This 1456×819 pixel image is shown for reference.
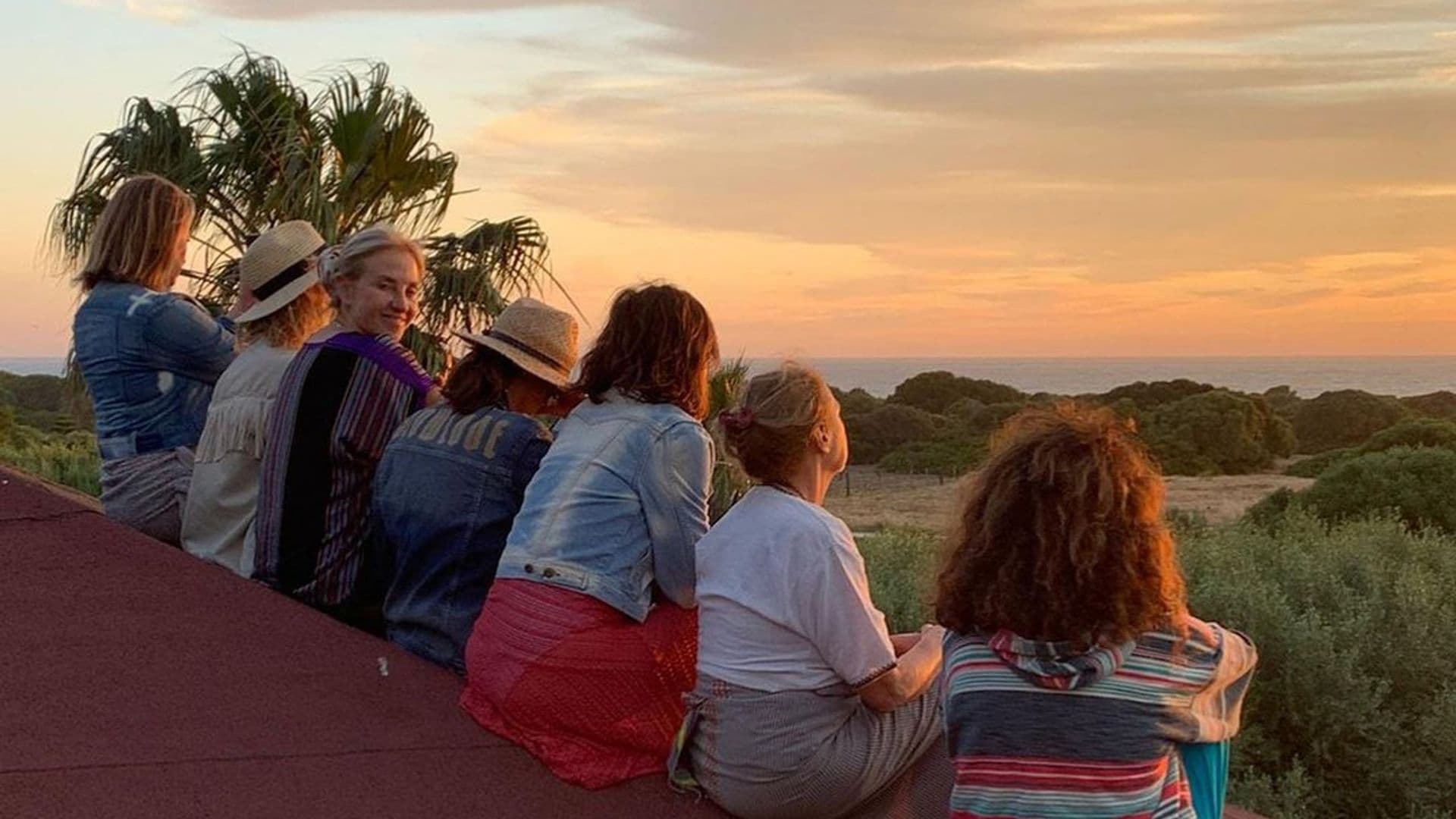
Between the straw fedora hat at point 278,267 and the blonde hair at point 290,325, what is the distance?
0.03 metres

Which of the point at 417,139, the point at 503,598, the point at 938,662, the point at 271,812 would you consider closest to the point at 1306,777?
the point at 938,662

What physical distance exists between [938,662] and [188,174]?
1034 centimetres

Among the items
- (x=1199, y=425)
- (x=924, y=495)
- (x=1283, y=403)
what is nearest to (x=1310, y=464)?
(x=1199, y=425)

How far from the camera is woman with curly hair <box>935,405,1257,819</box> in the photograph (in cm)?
301

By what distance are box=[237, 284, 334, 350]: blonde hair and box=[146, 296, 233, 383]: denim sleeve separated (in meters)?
0.24

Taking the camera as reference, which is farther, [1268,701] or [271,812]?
[1268,701]

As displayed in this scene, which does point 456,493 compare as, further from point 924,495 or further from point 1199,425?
point 1199,425

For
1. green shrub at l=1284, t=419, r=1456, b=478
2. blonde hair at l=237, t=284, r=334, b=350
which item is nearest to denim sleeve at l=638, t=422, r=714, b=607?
blonde hair at l=237, t=284, r=334, b=350

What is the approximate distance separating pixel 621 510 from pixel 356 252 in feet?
4.45

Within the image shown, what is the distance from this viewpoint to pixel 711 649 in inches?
146

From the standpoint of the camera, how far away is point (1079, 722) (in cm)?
301

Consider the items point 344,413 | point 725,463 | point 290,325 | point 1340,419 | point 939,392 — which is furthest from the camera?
point 939,392

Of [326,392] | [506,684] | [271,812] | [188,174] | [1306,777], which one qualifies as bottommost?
[1306,777]

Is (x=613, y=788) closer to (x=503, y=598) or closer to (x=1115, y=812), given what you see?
(x=503, y=598)
